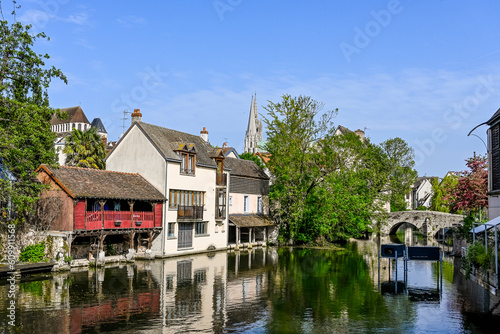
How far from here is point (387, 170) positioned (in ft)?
231

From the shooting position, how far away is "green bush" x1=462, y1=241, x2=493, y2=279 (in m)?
17.3

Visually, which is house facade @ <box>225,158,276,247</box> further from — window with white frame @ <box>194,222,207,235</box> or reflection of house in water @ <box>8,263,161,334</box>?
reflection of house in water @ <box>8,263,161,334</box>

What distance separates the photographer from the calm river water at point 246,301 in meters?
17.6

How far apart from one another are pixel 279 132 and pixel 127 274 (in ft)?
87.4

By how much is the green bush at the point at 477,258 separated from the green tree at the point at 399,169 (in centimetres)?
4954

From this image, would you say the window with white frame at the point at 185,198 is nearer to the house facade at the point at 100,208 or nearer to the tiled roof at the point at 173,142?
the house facade at the point at 100,208

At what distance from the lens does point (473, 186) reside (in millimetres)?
43938

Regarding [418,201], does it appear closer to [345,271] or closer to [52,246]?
[345,271]

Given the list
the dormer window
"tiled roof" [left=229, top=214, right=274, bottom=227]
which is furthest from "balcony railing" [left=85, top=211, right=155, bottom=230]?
"tiled roof" [left=229, top=214, right=274, bottom=227]

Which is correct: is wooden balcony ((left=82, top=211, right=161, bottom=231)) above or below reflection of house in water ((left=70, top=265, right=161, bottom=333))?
above

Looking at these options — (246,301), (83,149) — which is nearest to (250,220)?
(83,149)

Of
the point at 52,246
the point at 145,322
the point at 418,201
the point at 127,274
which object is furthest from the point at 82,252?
the point at 418,201

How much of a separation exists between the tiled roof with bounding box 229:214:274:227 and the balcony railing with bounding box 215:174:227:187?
3619 millimetres

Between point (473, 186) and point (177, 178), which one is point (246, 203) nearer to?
point (177, 178)
